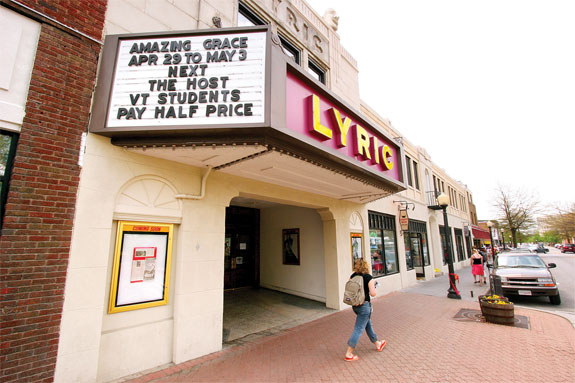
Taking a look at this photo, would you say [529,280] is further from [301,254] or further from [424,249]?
[301,254]

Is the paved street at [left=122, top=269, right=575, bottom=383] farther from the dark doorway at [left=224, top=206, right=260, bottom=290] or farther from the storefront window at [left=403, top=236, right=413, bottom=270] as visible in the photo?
the storefront window at [left=403, top=236, right=413, bottom=270]

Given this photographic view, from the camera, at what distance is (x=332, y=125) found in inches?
203

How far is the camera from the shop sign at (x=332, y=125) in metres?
4.38

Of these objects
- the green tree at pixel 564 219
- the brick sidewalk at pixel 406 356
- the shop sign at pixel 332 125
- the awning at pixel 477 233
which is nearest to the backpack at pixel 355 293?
the brick sidewalk at pixel 406 356

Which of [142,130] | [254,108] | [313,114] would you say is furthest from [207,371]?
[313,114]

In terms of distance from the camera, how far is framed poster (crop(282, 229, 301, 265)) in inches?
403

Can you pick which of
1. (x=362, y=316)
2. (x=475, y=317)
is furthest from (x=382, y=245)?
(x=362, y=316)

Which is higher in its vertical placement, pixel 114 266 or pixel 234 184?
pixel 234 184

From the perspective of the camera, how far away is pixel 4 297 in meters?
3.14

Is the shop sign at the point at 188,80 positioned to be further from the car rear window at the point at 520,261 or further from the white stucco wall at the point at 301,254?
the car rear window at the point at 520,261

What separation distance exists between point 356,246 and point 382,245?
2.27 m

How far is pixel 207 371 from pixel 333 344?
259cm

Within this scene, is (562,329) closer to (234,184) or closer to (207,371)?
(207,371)

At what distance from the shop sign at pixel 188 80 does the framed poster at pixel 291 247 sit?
7.18 metres
